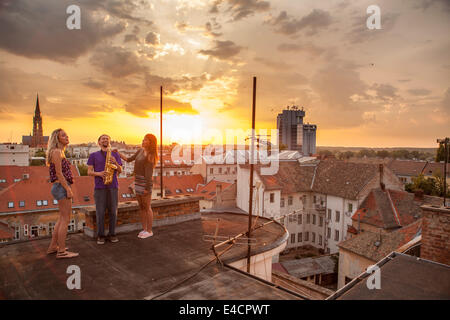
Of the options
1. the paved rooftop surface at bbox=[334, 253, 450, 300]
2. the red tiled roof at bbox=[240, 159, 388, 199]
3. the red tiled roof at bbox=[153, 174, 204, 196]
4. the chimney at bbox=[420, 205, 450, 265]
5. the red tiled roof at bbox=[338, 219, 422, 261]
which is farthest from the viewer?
the red tiled roof at bbox=[153, 174, 204, 196]

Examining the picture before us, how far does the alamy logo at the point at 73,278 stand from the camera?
4.14 metres

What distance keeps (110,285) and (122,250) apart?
4.82 feet

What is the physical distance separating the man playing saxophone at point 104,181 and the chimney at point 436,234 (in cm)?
694

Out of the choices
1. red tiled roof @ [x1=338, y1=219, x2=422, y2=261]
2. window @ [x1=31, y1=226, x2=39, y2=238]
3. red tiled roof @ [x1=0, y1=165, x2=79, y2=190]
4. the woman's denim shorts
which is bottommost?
window @ [x1=31, y1=226, x2=39, y2=238]

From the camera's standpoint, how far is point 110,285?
421cm

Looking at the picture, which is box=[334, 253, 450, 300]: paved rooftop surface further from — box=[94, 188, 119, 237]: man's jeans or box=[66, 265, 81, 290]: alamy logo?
box=[94, 188, 119, 237]: man's jeans

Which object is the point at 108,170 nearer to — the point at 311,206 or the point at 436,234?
the point at 436,234

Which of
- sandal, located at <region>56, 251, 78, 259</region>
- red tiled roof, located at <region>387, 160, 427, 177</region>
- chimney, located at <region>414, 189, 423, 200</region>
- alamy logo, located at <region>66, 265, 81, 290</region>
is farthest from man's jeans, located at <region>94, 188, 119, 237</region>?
red tiled roof, located at <region>387, 160, 427, 177</region>

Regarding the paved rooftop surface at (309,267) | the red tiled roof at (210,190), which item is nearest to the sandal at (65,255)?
the paved rooftop surface at (309,267)

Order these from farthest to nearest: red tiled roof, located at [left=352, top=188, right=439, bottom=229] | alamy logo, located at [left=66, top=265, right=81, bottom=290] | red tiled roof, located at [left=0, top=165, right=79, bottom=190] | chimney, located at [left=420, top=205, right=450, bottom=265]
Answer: red tiled roof, located at [left=0, top=165, right=79, bottom=190], red tiled roof, located at [left=352, top=188, right=439, bottom=229], chimney, located at [left=420, top=205, right=450, bottom=265], alamy logo, located at [left=66, top=265, right=81, bottom=290]

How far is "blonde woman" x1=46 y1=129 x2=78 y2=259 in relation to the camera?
5.10 m
